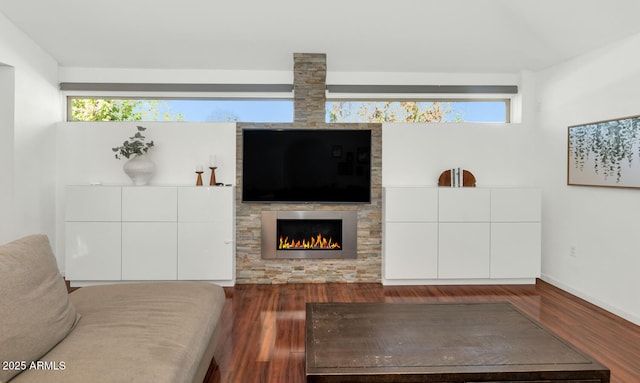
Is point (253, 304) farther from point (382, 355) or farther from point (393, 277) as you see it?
point (382, 355)

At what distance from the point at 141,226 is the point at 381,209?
2.78 meters

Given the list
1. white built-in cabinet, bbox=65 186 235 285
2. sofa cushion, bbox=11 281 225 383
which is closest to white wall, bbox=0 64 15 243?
white built-in cabinet, bbox=65 186 235 285

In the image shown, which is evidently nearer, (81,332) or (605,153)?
(81,332)

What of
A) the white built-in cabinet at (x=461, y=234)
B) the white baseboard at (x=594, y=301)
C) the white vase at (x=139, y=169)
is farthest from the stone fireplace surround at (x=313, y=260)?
the white baseboard at (x=594, y=301)

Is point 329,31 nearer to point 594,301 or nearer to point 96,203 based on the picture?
point 96,203

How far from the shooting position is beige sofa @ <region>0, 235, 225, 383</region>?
1.35 metres

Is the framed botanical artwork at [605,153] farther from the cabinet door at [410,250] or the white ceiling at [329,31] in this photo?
the cabinet door at [410,250]

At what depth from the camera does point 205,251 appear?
421 centimetres

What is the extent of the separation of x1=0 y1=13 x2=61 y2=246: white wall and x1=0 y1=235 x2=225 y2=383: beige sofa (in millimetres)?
2621

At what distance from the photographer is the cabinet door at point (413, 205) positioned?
4.30 m

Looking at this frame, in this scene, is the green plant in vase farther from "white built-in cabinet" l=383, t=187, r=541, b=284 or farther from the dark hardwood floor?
"white built-in cabinet" l=383, t=187, r=541, b=284

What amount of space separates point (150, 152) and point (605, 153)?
4949mm

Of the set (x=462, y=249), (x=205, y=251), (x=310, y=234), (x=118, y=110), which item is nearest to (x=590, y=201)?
(x=462, y=249)

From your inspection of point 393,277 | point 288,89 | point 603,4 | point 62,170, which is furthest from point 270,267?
point 603,4
